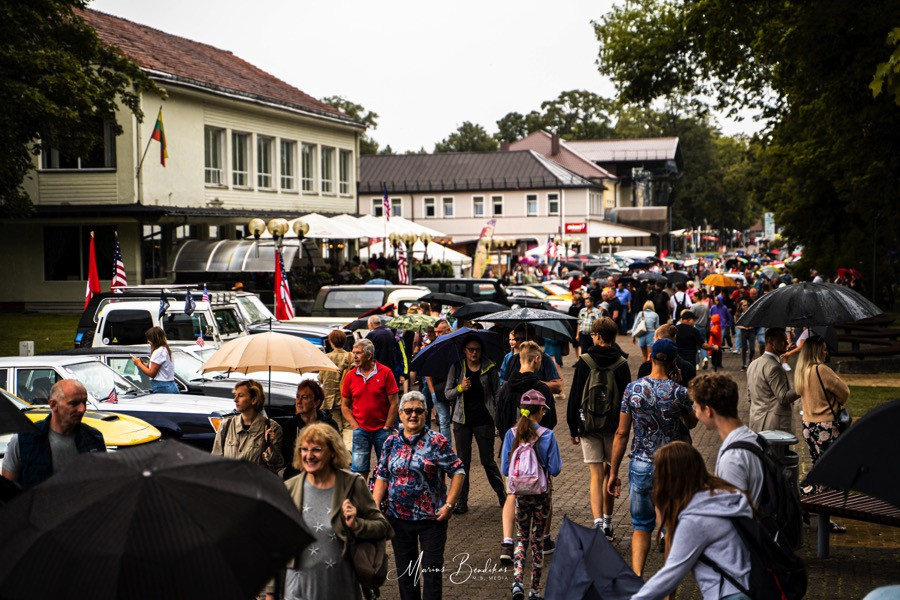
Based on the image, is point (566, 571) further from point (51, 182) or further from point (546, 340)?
point (51, 182)

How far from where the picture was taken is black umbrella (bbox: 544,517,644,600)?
5676 mm

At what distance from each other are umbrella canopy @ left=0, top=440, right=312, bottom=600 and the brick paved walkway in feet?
14.7

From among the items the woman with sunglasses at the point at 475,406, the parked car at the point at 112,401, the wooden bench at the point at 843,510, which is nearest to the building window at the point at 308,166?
the parked car at the point at 112,401

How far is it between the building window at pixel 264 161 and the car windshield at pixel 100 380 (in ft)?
106

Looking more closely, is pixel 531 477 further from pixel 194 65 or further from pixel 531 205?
pixel 531 205

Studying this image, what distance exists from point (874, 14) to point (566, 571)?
13.4 meters

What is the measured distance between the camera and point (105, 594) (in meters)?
3.94

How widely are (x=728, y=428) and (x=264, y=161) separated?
41418 mm

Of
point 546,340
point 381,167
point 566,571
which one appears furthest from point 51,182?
point 381,167


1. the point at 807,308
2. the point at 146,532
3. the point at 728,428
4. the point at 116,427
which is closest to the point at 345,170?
the point at 116,427

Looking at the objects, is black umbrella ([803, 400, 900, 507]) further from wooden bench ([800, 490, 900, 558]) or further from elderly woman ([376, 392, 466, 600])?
wooden bench ([800, 490, 900, 558])

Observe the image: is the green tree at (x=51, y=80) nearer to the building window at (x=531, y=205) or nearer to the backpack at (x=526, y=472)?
the backpack at (x=526, y=472)

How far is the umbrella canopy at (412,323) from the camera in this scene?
17.4 m

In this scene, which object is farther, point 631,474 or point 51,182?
point 51,182
